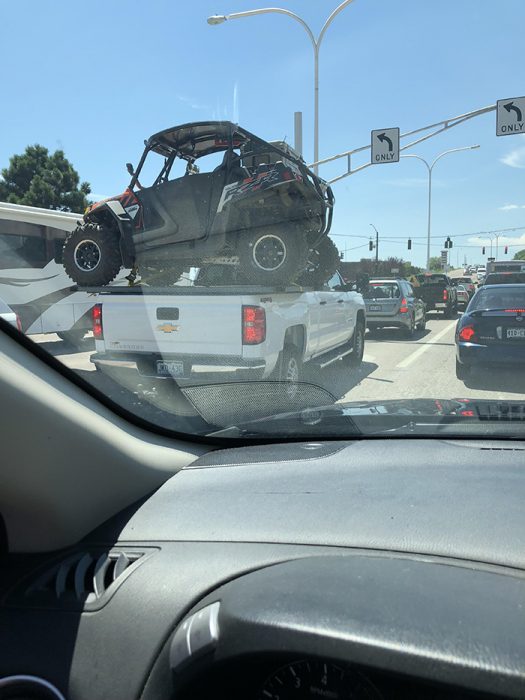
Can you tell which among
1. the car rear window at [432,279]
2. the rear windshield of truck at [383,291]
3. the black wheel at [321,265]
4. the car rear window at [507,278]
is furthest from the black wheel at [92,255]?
the car rear window at [432,279]

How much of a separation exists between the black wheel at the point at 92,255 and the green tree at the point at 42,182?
270cm

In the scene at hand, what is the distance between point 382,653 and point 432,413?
186 cm

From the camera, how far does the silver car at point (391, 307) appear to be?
48.4ft

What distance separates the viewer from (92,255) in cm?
759

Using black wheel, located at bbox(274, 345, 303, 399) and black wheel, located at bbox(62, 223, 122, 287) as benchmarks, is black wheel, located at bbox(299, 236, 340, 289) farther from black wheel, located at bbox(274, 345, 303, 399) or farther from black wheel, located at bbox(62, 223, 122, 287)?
black wheel, located at bbox(62, 223, 122, 287)

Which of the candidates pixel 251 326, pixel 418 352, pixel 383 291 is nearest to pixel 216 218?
pixel 251 326

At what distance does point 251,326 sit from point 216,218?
1776mm

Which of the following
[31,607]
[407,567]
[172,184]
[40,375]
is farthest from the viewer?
[172,184]

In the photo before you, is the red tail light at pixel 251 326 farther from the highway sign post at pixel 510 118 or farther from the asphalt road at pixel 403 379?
the highway sign post at pixel 510 118

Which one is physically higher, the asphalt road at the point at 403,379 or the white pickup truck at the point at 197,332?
the white pickup truck at the point at 197,332

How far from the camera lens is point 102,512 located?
2.35 metres

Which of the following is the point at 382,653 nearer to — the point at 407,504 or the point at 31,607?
the point at 407,504

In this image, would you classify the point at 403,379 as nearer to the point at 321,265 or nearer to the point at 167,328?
the point at 321,265

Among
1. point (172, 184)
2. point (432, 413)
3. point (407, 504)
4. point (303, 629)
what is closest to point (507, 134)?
point (172, 184)
